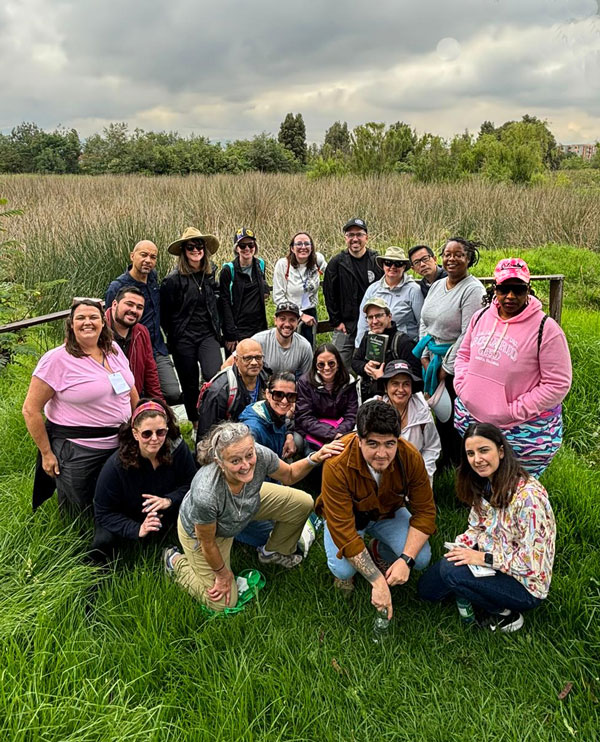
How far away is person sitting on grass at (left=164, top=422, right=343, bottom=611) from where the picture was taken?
2.74m

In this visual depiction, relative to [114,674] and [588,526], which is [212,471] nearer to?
[114,674]

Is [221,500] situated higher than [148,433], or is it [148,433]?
[148,433]

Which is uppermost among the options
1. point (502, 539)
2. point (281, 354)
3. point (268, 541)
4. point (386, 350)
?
point (386, 350)

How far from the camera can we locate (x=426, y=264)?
14.5 feet

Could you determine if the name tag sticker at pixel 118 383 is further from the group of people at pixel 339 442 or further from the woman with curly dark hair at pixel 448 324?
the woman with curly dark hair at pixel 448 324

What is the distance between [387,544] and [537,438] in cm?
105

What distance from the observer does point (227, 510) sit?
112 inches

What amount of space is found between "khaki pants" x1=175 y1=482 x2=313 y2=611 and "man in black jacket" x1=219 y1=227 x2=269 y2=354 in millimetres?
2047

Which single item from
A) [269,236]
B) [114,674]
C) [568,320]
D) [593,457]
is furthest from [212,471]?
[269,236]

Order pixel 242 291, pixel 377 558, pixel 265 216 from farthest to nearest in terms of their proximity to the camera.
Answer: pixel 265 216 < pixel 242 291 < pixel 377 558

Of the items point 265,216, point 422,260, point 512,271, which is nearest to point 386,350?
point 422,260

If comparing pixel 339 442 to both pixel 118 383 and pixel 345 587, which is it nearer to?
pixel 345 587

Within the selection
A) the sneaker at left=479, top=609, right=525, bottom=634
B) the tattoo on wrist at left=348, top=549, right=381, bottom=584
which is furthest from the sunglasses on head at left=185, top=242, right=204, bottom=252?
the sneaker at left=479, top=609, right=525, bottom=634

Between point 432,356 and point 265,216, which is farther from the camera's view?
point 265,216
